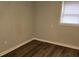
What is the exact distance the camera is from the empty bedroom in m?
2.92

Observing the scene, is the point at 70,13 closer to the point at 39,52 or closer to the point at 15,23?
the point at 39,52

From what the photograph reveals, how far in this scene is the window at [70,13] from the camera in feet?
11.6

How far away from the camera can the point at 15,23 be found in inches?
124

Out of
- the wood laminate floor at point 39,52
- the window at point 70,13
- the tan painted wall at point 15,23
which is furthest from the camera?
the window at point 70,13

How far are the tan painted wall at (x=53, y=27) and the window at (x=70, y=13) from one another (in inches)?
6.4

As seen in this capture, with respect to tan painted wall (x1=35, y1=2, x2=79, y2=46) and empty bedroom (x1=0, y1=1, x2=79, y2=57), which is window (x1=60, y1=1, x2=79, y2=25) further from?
tan painted wall (x1=35, y1=2, x2=79, y2=46)

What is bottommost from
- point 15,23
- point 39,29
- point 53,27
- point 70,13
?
point 39,29

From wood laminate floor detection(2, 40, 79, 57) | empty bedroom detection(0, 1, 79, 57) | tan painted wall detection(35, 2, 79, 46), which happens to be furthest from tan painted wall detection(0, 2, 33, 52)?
tan painted wall detection(35, 2, 79, 46)

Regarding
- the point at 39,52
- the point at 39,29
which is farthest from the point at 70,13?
the point at 39,52

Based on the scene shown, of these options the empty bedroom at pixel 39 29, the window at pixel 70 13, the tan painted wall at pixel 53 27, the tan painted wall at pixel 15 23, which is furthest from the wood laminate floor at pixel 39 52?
the window at pixel 70 13

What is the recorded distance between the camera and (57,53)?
10.5ft

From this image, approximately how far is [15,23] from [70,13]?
66.5 inches

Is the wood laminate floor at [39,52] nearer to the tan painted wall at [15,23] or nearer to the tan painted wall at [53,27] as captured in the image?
the tan painted wall at [15,23]

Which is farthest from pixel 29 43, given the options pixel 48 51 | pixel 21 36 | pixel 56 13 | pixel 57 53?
pixel 56 13
